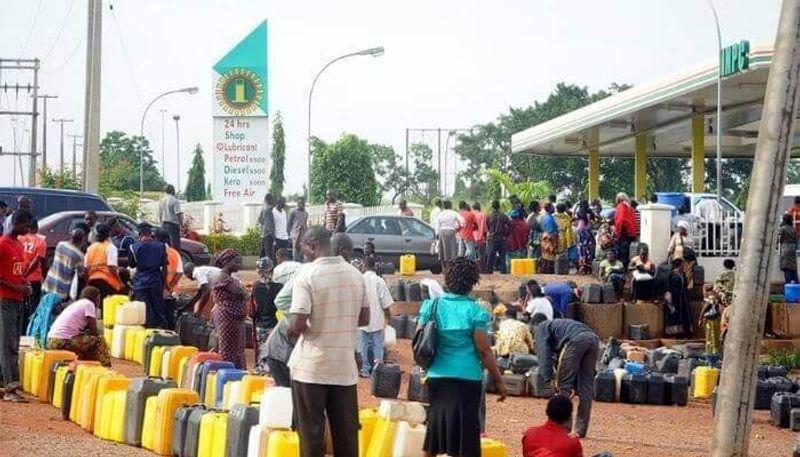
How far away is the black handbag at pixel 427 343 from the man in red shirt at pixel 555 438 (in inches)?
41.0

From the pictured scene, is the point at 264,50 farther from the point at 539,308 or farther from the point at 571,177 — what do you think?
the point at 571,177

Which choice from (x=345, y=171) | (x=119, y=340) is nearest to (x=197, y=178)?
(x=345, y=171)

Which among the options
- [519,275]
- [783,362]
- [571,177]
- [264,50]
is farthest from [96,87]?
[571,177]

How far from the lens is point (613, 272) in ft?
91.0

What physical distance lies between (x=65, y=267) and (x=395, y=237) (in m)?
15.3

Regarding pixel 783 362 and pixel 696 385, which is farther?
pixel 783 362

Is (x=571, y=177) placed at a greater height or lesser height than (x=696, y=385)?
greater

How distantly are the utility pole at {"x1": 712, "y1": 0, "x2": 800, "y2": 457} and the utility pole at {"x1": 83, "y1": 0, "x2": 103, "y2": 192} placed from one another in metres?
23.4

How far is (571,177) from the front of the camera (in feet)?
276

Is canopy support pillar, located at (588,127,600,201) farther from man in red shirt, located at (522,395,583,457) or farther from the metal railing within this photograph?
man in red shirt, located at (522,395,583,457)

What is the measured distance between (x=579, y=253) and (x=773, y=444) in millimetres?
13901

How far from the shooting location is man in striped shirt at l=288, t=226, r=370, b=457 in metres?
10.1

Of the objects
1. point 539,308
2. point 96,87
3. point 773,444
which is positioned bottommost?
point 773,444

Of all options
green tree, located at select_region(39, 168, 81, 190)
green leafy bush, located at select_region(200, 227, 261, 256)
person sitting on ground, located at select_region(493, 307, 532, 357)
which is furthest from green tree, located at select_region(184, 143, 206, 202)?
person sitting on ground, located at select_region(493, 307, 532, 357)
